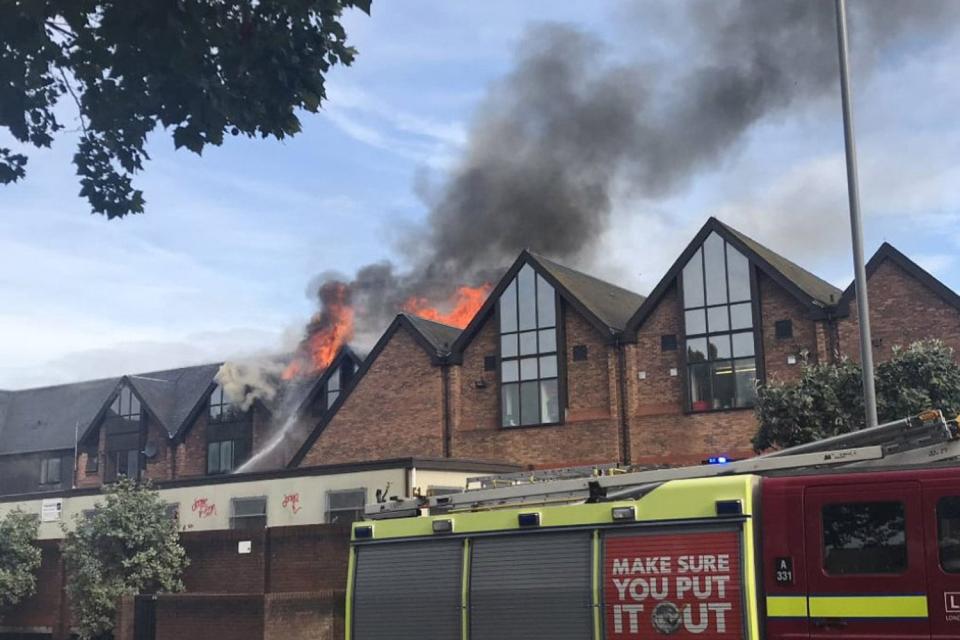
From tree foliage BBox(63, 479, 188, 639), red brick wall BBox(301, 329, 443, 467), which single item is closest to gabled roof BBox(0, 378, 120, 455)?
red brick wall BBox(301, 329, 443, 467)

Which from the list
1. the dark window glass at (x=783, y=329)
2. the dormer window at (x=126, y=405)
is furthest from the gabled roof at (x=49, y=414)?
the dark window glass at (x=783, y=329)

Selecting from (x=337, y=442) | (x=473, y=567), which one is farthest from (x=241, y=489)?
(x=473, y=567)

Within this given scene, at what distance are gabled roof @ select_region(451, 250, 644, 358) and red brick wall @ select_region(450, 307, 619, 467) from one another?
332mm

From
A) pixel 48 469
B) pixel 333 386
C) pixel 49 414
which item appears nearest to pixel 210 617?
pixel 333 386

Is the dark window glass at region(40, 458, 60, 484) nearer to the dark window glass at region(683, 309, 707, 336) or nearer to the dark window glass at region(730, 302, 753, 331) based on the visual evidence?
the dark window glass at region(683, 309, 707, 336)

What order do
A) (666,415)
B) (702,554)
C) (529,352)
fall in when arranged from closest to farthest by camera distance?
(702,554) < (666,415) < (529,352)

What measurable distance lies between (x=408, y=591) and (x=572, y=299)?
973 inches

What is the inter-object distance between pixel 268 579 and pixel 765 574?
58.5ft

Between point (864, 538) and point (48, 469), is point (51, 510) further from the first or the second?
point (864, 538)

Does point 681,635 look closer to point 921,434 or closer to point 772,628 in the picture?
point 772,628

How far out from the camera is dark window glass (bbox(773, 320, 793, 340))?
31375mm

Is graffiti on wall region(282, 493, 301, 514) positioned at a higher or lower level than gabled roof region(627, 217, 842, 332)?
lower

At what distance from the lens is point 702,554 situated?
29.7 feet

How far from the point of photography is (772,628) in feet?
28.3
